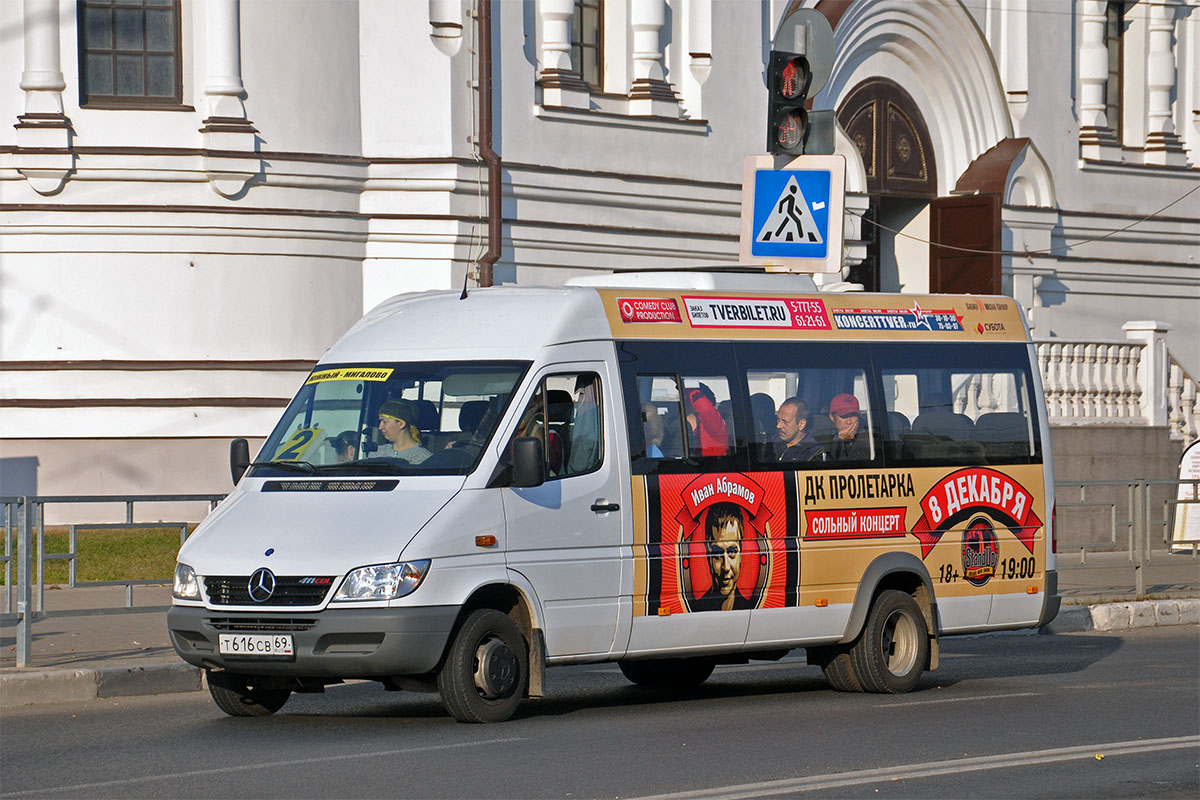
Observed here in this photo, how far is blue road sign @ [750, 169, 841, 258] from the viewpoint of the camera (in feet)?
52.4

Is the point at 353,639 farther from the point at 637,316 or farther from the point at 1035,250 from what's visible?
the point at 1035,250

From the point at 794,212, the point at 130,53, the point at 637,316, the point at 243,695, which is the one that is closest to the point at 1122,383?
the point at 794,212

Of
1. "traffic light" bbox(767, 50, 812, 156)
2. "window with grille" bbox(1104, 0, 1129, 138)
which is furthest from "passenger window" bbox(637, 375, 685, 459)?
"window with grille" bbox(1104, 0, 1129, 138)

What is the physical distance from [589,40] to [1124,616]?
33.4 ft

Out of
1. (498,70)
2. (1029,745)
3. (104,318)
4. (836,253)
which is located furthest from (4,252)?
(1029,745)

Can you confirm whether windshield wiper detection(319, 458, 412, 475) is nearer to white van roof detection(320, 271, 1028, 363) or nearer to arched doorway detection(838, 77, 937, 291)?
white van roof detection(320, 271, 1028, 363)

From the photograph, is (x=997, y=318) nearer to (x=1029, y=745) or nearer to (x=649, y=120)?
(x=1029, y=745)

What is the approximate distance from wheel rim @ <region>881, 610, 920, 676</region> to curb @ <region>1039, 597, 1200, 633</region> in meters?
4.80

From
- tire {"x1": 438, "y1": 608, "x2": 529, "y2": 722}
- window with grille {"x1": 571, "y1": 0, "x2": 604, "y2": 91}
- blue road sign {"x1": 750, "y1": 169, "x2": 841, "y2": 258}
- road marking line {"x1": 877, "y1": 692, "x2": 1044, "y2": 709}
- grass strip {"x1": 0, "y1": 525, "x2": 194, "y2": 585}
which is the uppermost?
window with grille {"x1": 571, "y1": 0, "x2": 604, "y2": 91}

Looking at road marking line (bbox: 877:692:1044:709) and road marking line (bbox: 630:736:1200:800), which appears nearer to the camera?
road marking line (bbox: 630:736:1200:800)

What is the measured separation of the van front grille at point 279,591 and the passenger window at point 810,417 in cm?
314

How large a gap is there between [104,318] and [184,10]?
11.1ft

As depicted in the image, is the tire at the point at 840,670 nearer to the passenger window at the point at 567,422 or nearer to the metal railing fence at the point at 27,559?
the passenger window at the point at 567,422

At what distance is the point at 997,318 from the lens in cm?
1416
